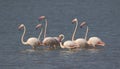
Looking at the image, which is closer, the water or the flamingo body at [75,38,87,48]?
the water

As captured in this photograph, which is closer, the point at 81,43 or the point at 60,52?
the point at 60,52

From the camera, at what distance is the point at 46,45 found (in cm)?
4494

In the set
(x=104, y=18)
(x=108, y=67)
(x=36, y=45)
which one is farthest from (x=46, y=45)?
(x=104, y=18)

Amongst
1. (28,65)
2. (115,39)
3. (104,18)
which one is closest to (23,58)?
(28,65)

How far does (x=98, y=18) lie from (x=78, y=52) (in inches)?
1088

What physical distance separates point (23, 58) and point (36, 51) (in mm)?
2546

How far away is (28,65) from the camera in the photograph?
39875 millimetres

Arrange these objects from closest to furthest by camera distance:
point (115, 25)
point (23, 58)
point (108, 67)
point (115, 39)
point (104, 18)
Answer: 1. point (108, 67)
2. point (23, 58)
3. point (115, 39)
4. point (115, 25)
5. point (104, 18)

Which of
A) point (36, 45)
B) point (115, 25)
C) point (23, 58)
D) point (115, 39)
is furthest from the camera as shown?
point (115, 25)

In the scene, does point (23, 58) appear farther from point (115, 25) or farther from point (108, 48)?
point (115, 25)

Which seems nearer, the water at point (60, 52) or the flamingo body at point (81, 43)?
the water at point (60, 52)

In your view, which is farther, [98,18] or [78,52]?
[98,18]

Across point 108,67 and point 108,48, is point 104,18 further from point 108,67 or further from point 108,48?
point 108,67

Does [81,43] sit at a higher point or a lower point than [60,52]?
higher
